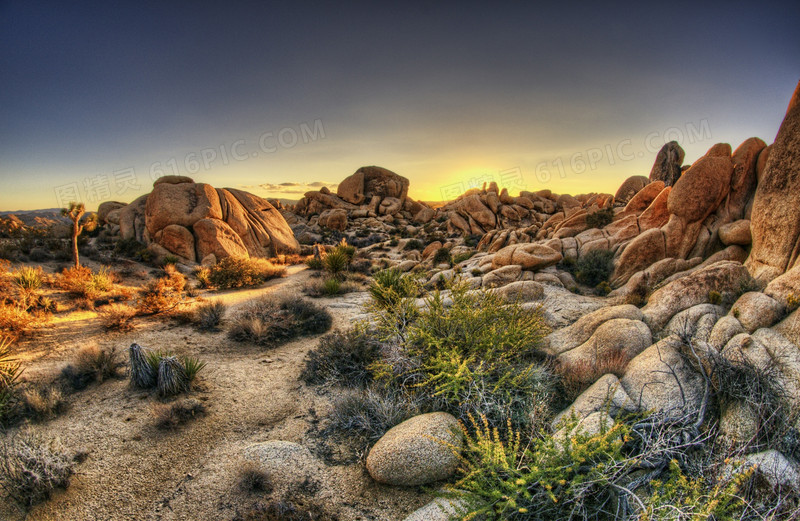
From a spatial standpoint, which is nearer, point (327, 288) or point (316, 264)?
point (327, 288)

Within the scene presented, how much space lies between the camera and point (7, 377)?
582 cm

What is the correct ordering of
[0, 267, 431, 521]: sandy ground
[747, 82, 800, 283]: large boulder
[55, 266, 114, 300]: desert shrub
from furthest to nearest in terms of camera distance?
[55, 266, 114, 300]: desert shrub, [747, 82, 800, 283]: large boulder, [0, 267, 431, 521]: sandy ground

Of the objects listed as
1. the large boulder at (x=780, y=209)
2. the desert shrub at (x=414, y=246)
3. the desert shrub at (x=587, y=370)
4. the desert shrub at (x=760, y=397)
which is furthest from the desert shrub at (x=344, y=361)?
the desert shrub at (x=414, y=246)

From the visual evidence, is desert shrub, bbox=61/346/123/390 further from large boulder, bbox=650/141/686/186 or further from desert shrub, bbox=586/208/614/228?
large boulder, bbox=650/141/686/186

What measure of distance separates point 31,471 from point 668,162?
37184 mm

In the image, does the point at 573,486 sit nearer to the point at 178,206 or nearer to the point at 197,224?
the point at 197,224

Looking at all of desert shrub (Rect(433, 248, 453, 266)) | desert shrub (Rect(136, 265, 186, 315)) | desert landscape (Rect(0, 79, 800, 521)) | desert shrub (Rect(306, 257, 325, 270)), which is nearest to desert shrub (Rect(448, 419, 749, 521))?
desert landscape (Rect(0, 79, 800, 521))

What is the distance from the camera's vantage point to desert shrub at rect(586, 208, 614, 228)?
1731 centimetres

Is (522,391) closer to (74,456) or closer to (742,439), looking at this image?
(742,439)

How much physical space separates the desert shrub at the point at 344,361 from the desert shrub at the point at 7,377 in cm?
472

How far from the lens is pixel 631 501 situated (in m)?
3.19

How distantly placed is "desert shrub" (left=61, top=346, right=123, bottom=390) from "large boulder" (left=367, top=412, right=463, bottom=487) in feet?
19.7

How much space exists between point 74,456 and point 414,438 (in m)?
4.80

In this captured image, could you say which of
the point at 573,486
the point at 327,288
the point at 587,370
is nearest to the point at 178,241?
the point at 327,288
